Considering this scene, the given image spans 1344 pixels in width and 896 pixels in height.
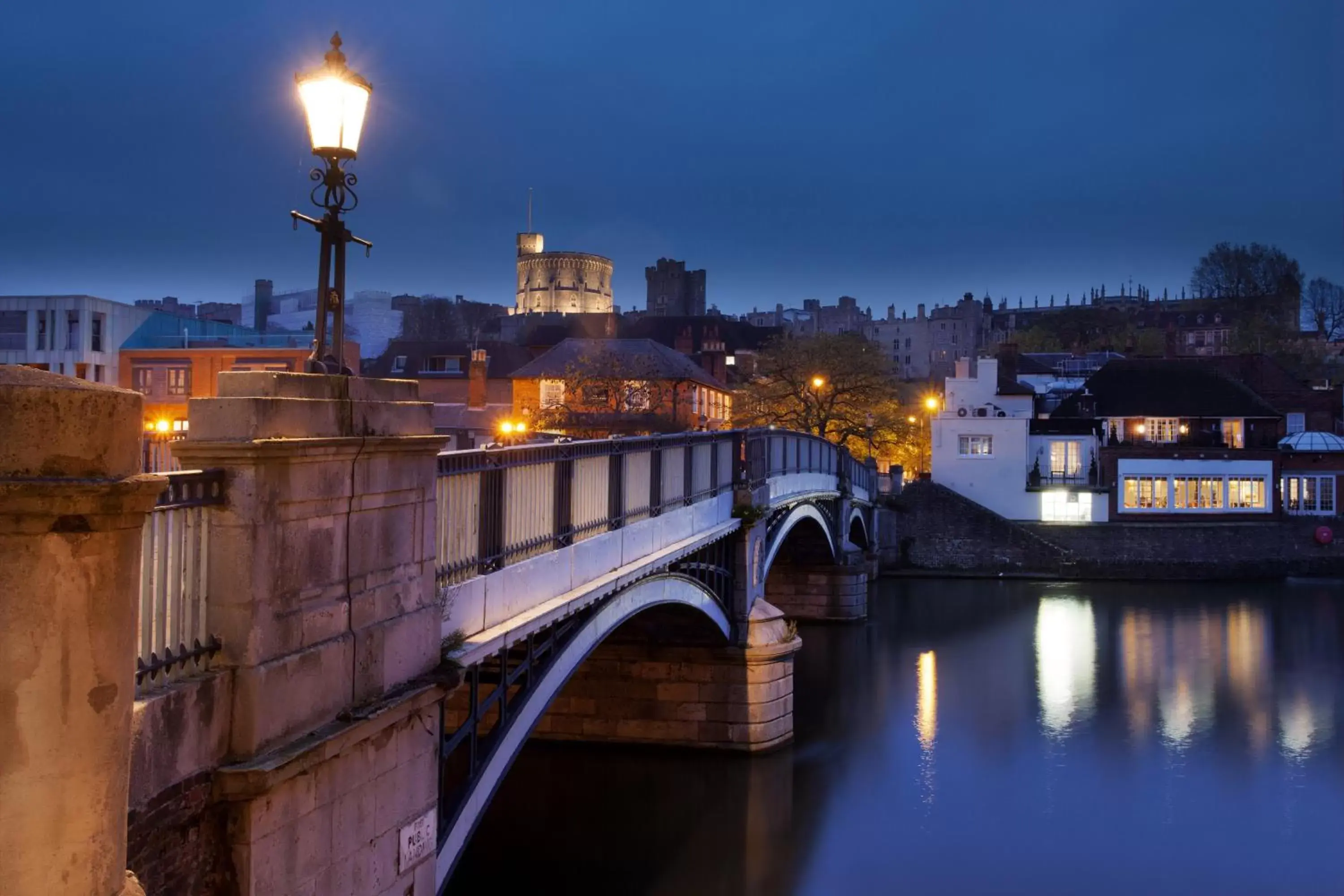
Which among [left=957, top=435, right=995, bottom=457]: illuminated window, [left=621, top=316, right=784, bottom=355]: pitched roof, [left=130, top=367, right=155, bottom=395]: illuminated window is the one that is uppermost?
[left=621, top=316, right=784, bottom=355]: pitched roof

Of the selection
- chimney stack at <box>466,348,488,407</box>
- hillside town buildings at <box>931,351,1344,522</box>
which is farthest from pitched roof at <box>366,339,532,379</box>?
hillside town buildings at <box>931,351,1344,522</box>

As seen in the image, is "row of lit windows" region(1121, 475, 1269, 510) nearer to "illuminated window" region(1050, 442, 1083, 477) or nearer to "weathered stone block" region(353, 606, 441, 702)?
"illuminated window" region(1050, 442, 1083, 477)

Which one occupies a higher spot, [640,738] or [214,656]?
[214,656]

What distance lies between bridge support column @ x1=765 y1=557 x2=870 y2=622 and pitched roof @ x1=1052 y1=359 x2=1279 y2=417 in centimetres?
2406

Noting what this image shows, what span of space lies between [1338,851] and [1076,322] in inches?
4395

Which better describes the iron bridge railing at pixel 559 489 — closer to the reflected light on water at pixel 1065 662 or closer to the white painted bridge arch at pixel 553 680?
the white painted bridge arch at pixel 553 680

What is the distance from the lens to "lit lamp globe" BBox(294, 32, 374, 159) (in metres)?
7.59

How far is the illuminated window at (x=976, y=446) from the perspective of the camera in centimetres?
5791

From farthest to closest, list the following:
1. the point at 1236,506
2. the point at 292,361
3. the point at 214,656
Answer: the point at 1236,506 < the point at 292,361 < the point at 214,656

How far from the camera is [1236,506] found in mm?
56906

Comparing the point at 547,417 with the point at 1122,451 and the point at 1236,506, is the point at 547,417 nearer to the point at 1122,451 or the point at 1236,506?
the point at 1122,451

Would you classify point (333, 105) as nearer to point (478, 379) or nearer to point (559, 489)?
point (559, 489)

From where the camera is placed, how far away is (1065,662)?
35344 mm

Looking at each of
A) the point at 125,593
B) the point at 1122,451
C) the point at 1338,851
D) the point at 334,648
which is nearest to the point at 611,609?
the point at 334,648
